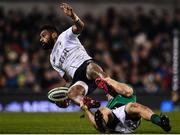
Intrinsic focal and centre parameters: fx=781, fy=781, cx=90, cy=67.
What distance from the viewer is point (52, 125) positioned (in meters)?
16.2

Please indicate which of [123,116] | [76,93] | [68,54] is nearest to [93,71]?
[76,93]

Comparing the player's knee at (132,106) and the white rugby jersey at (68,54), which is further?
the white rugby jersey at (68,54)

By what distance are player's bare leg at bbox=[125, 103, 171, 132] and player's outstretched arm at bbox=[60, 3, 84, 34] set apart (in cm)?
208

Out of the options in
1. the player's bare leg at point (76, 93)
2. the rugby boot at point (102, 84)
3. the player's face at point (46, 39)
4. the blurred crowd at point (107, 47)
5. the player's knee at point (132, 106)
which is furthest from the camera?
the blurred crowd at point (107, 47)

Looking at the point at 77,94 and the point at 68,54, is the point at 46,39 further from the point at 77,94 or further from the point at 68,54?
the point at 77,94

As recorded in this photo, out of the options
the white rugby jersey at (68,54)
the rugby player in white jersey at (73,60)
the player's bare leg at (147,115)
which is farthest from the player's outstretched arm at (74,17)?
the player's bare leg at (147,115)

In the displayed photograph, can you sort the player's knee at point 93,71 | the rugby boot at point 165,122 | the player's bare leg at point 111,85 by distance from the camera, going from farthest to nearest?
the player's knee at point 93,71
the player's bare leg at point 111,85
the rugby boot at point 165,122

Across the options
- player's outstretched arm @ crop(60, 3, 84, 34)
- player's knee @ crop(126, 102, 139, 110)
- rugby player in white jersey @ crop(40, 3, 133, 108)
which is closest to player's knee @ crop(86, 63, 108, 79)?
rugby player in white jersey @ crop(40, 3, 133, 108)

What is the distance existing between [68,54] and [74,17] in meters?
1.06

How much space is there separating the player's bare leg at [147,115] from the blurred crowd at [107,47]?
12086 mm

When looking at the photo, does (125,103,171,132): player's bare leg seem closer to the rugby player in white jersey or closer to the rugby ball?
the rugby player in white jersey

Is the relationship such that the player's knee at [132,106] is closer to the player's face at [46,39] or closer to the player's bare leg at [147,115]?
the player's bare leg at [147,115]

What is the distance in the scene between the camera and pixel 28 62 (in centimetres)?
2561

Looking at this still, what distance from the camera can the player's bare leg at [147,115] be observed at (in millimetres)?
12625
